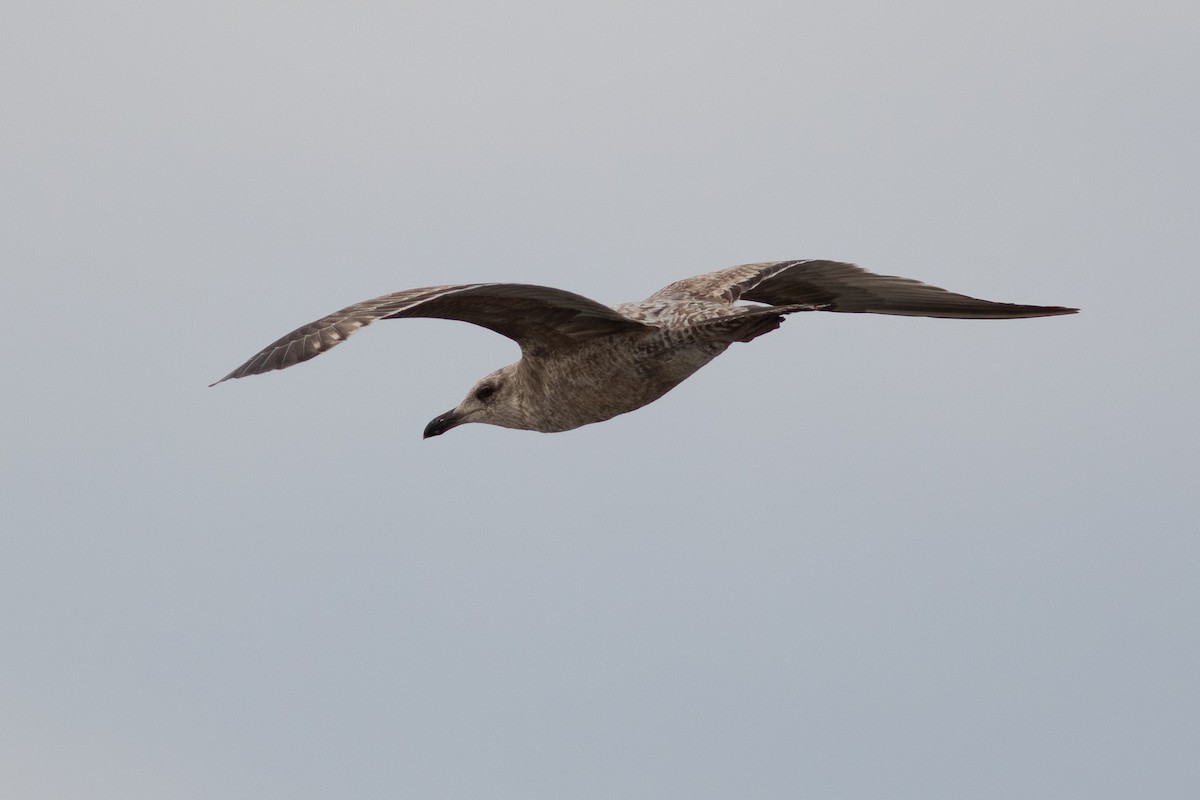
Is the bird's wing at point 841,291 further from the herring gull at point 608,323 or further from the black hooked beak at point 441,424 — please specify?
the black hooked beak at point 441,424

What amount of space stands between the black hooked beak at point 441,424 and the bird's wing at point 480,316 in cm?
178

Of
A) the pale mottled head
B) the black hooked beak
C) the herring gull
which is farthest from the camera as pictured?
the black hooked beak

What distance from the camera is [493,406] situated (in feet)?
50.2

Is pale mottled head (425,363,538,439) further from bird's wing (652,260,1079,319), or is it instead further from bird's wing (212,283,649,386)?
bird's wing (652,260,1079,319)

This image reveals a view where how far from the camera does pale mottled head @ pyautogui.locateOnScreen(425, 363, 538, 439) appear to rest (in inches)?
587

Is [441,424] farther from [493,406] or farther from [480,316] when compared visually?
[480,316]

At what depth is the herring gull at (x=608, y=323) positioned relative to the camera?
1187 cm

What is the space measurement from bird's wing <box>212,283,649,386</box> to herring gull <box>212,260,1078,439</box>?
0.01 meters

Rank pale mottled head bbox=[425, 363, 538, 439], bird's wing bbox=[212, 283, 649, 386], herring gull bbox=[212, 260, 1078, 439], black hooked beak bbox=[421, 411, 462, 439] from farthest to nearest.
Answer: black hooked beak bbox=[421, 411, 462, 439] → pale mottled head bbox=[425, 363, 538, 439] → herring gull bbox=[212, 260, 1078, 439] → bird's wing bbox=[212, 283, 649, 386]

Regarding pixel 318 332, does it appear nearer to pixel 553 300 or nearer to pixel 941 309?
pixel 553 300

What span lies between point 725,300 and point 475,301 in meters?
2.60

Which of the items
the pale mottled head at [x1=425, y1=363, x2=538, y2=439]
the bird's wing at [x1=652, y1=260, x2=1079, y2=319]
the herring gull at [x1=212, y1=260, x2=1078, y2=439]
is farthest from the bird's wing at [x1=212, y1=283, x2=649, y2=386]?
the bird's wing at [x1=652, y1=260, x2=1079, y2=319]

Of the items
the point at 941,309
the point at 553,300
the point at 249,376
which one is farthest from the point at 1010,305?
the point at 249,376

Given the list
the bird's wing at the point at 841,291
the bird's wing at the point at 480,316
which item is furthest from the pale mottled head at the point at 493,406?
the bird's wing at the point at 841,291
